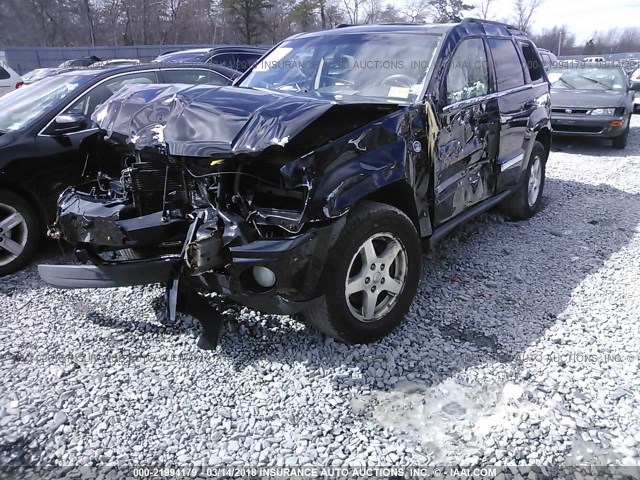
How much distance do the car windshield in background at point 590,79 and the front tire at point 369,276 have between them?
31.0 feet

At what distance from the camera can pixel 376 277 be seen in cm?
314

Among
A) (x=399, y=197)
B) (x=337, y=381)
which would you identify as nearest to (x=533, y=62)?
(x=399, y=197)

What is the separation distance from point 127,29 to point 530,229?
160 ft

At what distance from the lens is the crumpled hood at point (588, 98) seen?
384 inches

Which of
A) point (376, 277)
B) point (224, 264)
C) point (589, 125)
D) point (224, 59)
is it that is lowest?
point (589, 125)

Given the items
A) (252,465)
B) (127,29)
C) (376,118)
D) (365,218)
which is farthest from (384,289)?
(127,29)

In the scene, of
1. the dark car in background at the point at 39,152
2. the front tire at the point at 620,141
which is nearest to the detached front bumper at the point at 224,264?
the dark car in background at the point at 39,152

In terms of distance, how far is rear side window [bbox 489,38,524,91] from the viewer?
471cm

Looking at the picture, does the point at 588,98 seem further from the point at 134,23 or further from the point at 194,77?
the point at 134,23

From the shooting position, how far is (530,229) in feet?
17.9

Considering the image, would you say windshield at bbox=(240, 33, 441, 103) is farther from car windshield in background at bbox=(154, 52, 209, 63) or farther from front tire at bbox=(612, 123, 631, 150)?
front tire at bbox=(612, 123, 631, 150)

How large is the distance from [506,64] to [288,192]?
124 inches

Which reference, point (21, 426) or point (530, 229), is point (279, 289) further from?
point (530, 229)

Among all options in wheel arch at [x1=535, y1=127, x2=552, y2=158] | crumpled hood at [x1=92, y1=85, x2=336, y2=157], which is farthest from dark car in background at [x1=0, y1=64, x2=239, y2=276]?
wheel arch at [x1=535, y1=127, x2=552, y2=158]
